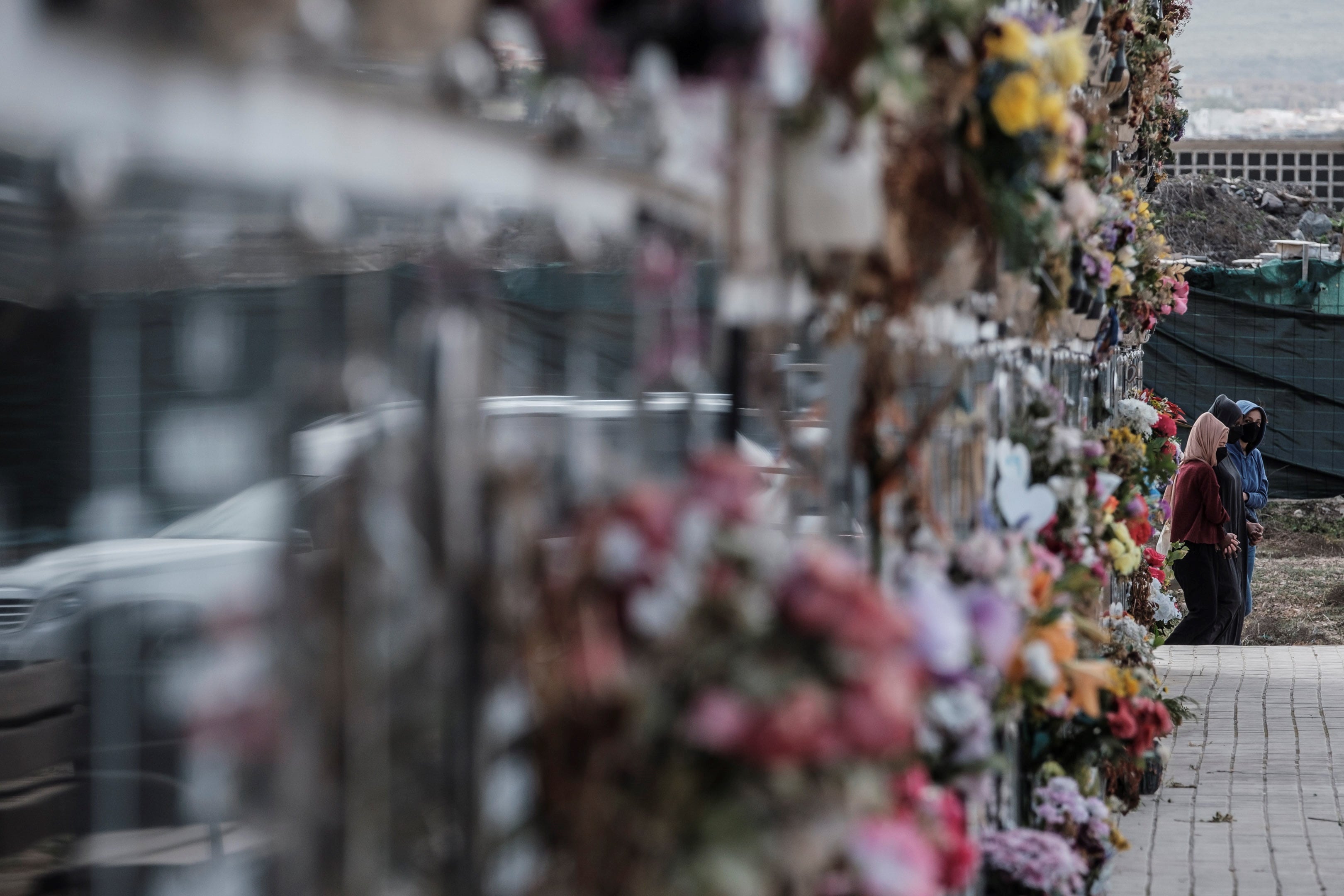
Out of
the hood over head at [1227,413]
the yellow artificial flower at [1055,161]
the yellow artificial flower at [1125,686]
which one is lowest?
the yellow artificial flower at [1125,686]

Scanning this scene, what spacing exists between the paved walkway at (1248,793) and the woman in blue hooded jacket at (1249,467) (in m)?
0.97

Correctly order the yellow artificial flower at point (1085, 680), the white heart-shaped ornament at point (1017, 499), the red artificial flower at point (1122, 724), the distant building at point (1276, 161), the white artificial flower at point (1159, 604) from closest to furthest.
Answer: the yellow artificial flower at point (1085, 680)
the white heart-shaped ornament at point (1017, 499)
the red artificial flower at point (1122, 724)
the white artificial flower at point (1159, 604)
the distant building at point (1276, 161)

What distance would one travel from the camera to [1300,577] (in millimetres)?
13125

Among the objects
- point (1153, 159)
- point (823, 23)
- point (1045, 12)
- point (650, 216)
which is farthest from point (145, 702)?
point (1153, 159)

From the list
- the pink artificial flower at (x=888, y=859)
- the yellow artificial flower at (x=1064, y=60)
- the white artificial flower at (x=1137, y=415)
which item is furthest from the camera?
the white artificial flower at (x=1137, y=415)

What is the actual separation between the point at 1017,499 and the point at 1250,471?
7.37 meters

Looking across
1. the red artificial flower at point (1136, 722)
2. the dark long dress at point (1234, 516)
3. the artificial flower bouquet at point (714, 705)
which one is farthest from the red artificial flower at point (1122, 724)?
the dark long dress at point (1234, 516)

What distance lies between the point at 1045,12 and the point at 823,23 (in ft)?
5.47

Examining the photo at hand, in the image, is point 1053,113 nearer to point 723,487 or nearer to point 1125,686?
point 723,487

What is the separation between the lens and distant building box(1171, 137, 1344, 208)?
82.7 feet

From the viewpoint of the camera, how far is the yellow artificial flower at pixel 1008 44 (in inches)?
94.7

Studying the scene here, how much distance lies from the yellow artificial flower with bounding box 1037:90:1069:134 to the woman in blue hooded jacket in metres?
7.46

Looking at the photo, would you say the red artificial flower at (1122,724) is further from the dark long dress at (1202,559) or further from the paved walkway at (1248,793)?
the dark long dress at (1202,559)

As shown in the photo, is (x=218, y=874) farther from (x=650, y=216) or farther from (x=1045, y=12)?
(x=1045, y=12)
